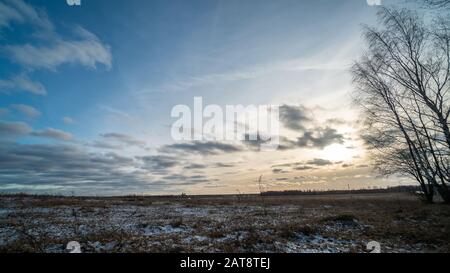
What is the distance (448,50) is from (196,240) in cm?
1723

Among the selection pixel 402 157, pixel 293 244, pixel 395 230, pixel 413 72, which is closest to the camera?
pixel 293 244

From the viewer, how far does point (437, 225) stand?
14273mm
